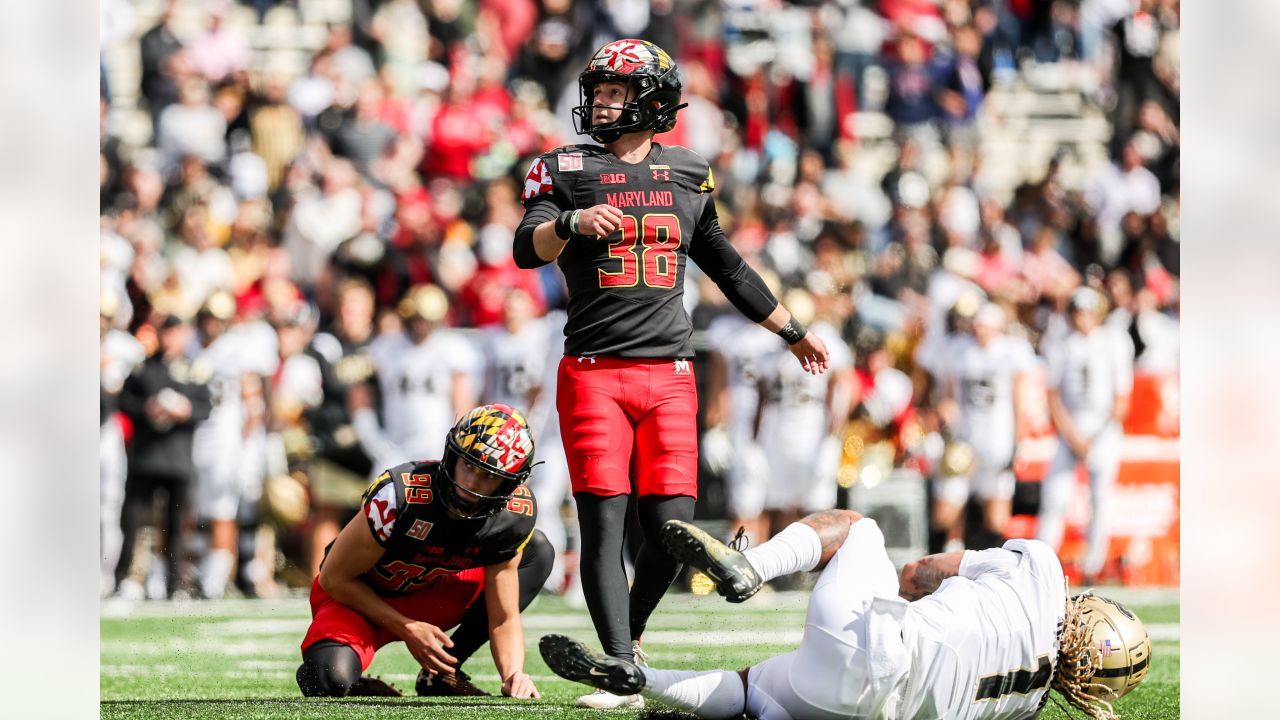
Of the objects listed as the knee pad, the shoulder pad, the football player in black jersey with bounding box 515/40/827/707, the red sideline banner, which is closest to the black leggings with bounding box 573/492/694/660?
the football player in black jersey with bounding box 515/40/827/707

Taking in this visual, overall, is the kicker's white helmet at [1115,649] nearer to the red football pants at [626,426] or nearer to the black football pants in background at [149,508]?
the red football pants at [626,426]

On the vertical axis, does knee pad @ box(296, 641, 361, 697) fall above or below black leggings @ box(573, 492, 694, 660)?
below

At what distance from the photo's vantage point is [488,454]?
15.6ft

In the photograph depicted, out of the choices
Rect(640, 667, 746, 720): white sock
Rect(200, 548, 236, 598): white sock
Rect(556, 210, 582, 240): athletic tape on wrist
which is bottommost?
Rect(200, 548, 236, 598): white sock

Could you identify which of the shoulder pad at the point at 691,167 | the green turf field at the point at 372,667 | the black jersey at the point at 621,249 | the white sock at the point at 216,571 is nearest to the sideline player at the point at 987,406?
the green turf field at the point at 372,667

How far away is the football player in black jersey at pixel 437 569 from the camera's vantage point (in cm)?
483

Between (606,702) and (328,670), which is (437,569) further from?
(606,702)

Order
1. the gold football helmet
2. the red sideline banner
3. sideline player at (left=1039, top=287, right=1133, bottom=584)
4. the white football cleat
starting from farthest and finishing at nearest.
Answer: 1. sideline player at (left=1039, top=287, right=1133, bottom=584)
2. the red sideline banner
3. the gold football helmet
4. the white football cleat

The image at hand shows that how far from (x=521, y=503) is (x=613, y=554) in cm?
49

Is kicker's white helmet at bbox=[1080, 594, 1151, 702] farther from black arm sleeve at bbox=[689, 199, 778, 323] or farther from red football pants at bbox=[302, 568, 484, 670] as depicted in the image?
red football pants at bbox=[302, 568, 484, 670]

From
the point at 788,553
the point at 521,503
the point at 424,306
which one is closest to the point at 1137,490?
the point at 424,306

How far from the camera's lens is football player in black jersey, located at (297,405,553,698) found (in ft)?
15.8
